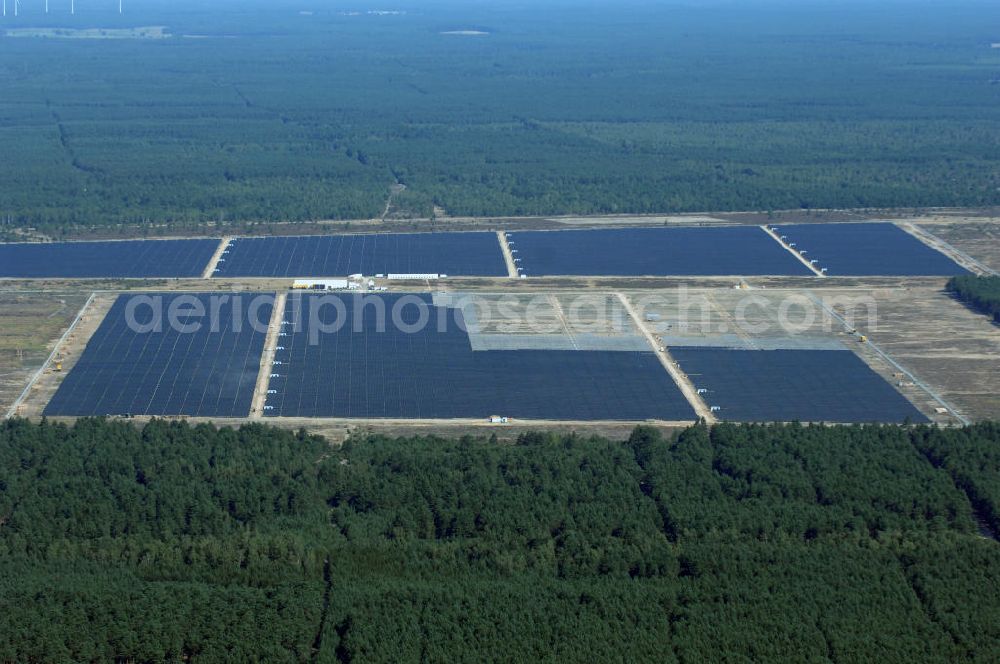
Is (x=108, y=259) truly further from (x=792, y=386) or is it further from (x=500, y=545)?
(x=500, y=545)

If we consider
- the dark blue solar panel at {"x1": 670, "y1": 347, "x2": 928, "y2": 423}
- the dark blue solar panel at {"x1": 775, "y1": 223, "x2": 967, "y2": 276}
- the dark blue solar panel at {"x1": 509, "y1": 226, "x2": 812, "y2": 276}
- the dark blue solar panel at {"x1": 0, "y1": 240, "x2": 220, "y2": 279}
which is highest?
the dark blue solar panel at {"x1": 670, "y1": 347, "x2": 928, "y2": 423}

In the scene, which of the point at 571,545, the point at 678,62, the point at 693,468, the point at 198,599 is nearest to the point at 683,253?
the point at 693,468

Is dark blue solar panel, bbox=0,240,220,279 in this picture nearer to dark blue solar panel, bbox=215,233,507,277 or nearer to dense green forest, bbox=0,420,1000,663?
dark blue solar panel, bbox=215,233,507,277

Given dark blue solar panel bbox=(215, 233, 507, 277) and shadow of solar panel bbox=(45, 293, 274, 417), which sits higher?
shadow of solar panel bbox=(45, 293, 274, 417)

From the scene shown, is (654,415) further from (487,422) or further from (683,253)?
(683,253)

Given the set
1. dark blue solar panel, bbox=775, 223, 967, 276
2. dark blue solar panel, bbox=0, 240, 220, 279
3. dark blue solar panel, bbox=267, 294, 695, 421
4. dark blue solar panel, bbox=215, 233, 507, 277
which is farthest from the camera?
dark blue solar panel, bbox=775, 223, 967, 276

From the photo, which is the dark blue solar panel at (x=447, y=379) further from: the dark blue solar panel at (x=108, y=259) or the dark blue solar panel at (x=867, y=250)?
the dark blue solar panel at (x=867, y=250)

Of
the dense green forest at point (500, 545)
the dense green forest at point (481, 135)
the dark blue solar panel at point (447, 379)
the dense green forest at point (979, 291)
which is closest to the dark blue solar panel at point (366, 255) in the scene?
the dense green forest at point (481, 135)

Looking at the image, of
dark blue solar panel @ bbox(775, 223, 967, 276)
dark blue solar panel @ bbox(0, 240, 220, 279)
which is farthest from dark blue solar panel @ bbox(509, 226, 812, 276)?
dark blue solar panel @ bbox(0, 240, 220, 279)

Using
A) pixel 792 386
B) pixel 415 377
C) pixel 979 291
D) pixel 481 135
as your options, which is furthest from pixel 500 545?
pixel 481 135
